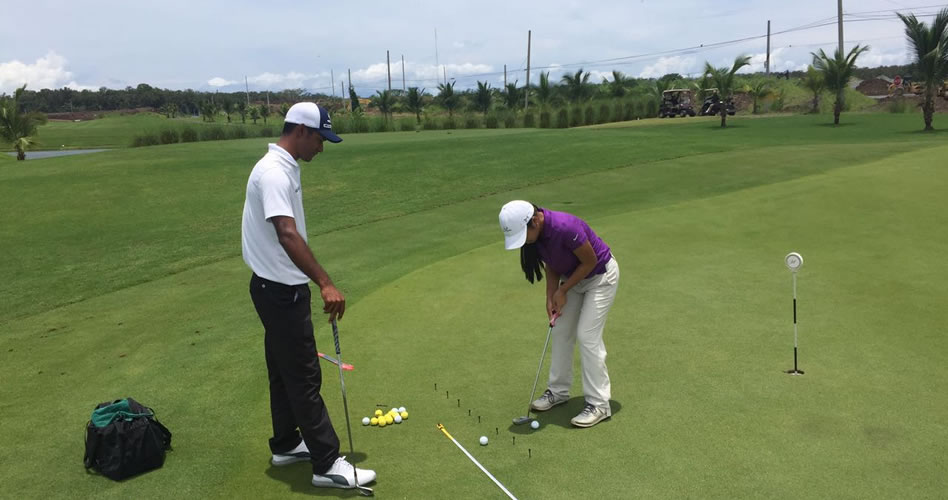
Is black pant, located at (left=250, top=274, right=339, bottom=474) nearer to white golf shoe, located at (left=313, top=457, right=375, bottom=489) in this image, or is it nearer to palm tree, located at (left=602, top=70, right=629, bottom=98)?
white golf shoe, located at (left=313, top=457, right=375, bottom=489)

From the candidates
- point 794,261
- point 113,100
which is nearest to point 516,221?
point 794,261

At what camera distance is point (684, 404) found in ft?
17.5

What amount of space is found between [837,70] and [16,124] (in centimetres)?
4221

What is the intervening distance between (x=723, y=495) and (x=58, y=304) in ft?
32.3

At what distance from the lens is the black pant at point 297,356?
166 inches

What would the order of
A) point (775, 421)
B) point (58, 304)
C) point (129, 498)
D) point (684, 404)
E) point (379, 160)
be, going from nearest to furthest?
point (129, 498), point (775, 421), point (684, 404), point (58, 304), point (379, 160)

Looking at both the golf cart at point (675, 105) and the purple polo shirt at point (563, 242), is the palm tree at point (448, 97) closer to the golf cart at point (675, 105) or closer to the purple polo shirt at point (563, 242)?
the golf cart at point (675, 105)

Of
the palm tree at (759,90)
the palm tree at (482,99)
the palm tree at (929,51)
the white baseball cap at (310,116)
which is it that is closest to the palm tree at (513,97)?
the palm tree at (482,99)

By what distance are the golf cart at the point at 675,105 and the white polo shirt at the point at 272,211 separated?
51746 mm

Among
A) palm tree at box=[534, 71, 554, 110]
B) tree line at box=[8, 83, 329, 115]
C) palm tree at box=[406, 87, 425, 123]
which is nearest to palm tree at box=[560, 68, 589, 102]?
palm tree at box=[534, 71, 554, 110]

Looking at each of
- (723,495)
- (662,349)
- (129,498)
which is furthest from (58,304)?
(723,495)

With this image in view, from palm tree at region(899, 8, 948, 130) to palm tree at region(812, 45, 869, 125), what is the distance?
3896mm

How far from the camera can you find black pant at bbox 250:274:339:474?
4.21 m

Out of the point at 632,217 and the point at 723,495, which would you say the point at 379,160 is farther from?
the point at 723,495
